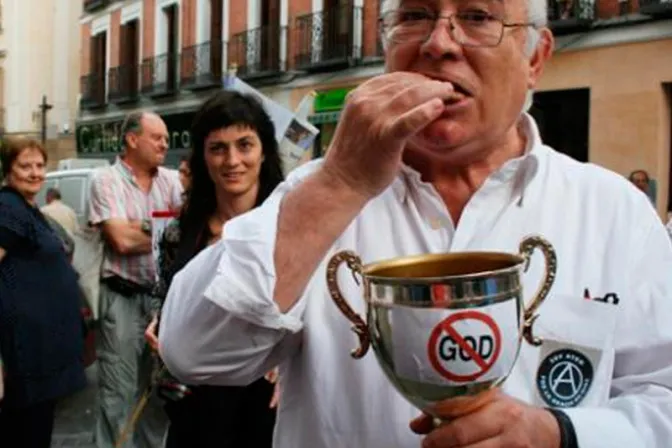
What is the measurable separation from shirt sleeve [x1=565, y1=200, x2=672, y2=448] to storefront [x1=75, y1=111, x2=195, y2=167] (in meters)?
21.8

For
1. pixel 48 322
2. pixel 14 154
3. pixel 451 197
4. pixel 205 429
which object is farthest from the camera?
pixel 14 154

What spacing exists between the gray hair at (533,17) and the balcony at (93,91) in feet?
92.4

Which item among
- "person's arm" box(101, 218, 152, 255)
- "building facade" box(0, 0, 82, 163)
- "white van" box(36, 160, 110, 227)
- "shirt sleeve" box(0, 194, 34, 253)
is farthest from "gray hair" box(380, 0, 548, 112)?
"building facade" box(0, 0, 82, 163)

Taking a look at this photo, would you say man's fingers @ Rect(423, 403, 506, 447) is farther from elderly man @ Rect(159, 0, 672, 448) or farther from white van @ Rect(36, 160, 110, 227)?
white van @ Rect(36, 160, 110, 227)

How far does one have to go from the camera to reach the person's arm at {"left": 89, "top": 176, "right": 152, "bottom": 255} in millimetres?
4656

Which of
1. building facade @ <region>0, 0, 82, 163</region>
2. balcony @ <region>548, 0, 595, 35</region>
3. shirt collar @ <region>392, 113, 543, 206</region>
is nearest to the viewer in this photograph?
shirt collar @ <region>392, 113, 543, 206</region>

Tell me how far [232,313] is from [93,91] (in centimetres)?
2923

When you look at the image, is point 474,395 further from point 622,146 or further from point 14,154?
point 622,146

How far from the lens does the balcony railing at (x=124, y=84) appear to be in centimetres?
2712

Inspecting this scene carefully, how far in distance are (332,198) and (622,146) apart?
1246 centimetres

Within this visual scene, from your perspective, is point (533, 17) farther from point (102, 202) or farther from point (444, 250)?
point (102, 202)

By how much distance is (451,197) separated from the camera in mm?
1696

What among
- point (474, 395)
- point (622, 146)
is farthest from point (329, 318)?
point (622, 146)

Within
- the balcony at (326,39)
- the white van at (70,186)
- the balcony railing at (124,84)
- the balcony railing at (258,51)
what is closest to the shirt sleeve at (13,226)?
the white van at (70,186)
